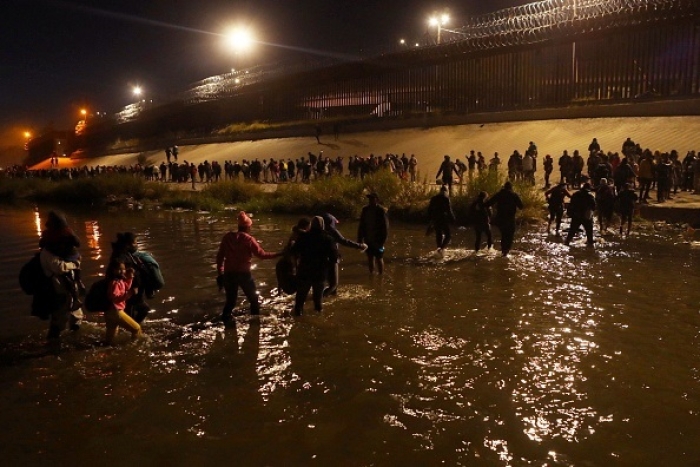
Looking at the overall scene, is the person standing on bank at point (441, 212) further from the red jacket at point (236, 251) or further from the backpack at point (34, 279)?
the backpack at point (34, 279)

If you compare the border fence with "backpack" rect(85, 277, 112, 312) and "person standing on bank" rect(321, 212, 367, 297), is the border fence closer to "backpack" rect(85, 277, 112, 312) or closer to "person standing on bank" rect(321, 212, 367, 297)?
"person standing on bank" rect(321, 212, 367, 297)

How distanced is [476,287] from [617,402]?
4988 mm

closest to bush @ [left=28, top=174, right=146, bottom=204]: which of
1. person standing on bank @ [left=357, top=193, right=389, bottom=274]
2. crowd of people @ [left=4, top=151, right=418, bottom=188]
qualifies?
crowd of people @ [left=4, top=151, right=418, bottom=188]

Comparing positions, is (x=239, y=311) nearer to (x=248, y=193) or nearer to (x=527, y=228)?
(x=527, y=228)

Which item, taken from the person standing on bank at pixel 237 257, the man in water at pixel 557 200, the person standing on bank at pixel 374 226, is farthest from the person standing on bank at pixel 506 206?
the person standing on bank at pixel 237 257

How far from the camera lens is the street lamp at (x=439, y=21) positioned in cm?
3857

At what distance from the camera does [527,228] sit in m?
18.4

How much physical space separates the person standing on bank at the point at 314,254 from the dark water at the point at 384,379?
0.67m

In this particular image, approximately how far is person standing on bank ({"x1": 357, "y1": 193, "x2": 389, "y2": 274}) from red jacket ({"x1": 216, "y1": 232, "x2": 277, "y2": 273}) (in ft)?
11.1

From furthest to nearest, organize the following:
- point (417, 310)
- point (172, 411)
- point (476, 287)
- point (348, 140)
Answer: point (348, 140) → point (476, 287) → point (417, 310) → point (172, 411)

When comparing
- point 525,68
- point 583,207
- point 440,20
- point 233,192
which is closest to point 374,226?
point 583,207

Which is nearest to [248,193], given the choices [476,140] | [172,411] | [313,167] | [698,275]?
[313,167]

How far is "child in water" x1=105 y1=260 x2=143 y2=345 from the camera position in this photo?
711 cm

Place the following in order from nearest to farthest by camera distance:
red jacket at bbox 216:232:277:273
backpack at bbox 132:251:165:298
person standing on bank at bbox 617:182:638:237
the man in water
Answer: backpack at bbox 132:251:165:298 < red jacket at bbox 216:232:277:273 < person standing on bank at bbox 617:182:638:237 < the man in water
